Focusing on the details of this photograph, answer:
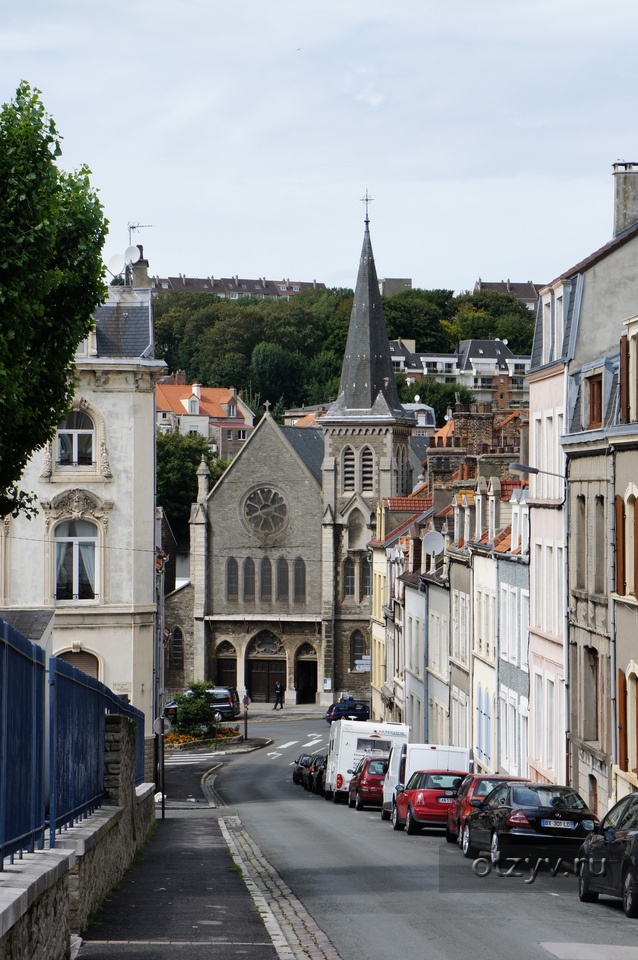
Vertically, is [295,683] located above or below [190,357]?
below

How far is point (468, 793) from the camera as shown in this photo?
22.7 meters

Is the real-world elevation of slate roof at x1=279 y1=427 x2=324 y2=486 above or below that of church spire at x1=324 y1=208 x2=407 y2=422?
below

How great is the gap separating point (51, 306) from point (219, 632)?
73988 mm

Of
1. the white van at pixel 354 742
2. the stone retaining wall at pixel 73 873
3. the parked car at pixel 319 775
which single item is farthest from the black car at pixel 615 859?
the parked car at pixel 319 775

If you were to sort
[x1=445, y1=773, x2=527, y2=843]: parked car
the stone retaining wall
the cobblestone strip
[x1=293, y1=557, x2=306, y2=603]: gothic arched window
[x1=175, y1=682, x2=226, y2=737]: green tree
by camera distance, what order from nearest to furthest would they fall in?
the stone retaining wall
the cobblestone strip
[x1=445, y1=773, x2=527, y2=843]: parked car
[x1=175, y1=682, x2=226, y2=737]: green tree
[x1=293, y1=557, x2=306, y2=603]: gothic arched window

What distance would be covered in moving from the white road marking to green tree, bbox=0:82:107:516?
27.7 ft

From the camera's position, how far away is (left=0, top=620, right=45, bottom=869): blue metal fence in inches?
357

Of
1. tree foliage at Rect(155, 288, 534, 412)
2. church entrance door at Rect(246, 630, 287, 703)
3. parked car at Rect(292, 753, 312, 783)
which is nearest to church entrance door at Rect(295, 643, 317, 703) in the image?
church entrance door at Rect(246, 630, 287, 703)

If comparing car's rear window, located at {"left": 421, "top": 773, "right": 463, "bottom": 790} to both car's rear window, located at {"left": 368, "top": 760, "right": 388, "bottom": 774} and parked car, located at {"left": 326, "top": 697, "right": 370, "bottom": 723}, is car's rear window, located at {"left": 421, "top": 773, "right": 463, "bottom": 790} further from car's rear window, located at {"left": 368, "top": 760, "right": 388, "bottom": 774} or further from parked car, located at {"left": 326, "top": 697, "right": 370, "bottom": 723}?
parked car, located at {"left": 326, "top": 697, "right": 370, "bottom": 723}

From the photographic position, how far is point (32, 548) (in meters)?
36.5

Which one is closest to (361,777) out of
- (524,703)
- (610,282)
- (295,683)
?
(524,703)

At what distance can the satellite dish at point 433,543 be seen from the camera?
4666cm

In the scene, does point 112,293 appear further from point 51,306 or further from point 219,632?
point 219,632

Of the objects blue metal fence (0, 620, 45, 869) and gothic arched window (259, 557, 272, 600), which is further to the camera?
gothic arched window (259, 557, 272, 600)
